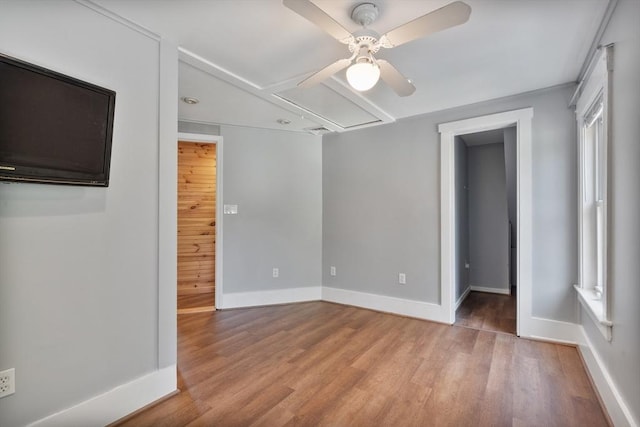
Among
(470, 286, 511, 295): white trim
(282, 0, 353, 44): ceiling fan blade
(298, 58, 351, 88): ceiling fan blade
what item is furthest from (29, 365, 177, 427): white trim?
(470, 286, 511, 295): white trim

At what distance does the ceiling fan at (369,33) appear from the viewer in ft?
4.26

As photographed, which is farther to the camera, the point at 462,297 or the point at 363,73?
the point at 462,297

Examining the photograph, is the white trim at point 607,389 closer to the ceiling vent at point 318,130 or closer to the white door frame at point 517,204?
the white door frame at point 517,204

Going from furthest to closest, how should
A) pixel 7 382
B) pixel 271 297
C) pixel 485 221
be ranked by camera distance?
pixel 485 221
pixel 271 297
pixel 7 382

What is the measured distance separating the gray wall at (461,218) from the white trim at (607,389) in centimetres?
167

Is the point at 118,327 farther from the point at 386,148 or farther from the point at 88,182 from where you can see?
the point at 386,148

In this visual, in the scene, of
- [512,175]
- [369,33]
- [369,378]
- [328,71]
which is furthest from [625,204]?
[512,175]

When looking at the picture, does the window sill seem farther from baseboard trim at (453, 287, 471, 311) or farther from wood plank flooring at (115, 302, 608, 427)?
baseboard trim at (453, 287, 471, 311)

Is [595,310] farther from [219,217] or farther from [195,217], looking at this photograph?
[195,217]

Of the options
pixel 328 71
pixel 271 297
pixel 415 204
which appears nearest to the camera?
pixel 328 71

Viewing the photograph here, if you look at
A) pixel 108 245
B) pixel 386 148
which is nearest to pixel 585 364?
pixel 386 148

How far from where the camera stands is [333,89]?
2.63 m

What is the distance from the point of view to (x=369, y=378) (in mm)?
2146

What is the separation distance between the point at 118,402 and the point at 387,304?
2.78 meters
